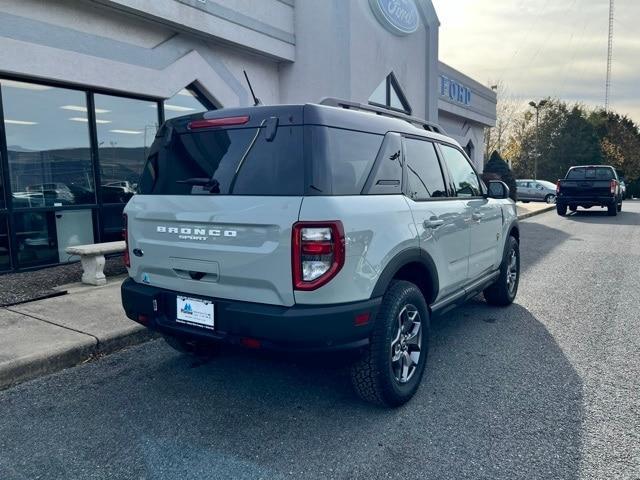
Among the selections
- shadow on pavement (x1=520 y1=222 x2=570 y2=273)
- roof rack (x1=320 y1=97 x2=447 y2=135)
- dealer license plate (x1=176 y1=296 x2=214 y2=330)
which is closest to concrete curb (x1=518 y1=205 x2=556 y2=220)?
shadow on pavement (x1=520 y1=222 x2=570 y2=273)

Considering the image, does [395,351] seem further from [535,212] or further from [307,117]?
[535,212]

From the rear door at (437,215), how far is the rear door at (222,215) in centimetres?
107

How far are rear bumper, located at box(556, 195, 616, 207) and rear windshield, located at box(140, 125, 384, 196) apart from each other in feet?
57.2

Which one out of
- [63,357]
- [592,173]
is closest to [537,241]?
[592,173]

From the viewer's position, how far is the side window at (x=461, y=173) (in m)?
4.36

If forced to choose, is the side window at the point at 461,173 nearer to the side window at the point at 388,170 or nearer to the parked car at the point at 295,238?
the parked car at the point at 295,238

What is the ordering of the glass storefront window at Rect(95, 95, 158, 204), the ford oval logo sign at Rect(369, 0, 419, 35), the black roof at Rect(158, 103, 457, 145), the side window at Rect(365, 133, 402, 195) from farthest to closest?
the ford oval logo sign at Rect(369, 0, 419, 35)
the glass storefront window at Rect(95, 95, 158, 204)
the side window at Rect(365, 133, 402, 195)
the black roof at Rect(158, 103, 457, 145)

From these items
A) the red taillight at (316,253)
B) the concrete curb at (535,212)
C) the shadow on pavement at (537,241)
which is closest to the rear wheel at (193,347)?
the red taillight at (316,253)

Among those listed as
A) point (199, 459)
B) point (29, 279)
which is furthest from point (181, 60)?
point (199, 459)

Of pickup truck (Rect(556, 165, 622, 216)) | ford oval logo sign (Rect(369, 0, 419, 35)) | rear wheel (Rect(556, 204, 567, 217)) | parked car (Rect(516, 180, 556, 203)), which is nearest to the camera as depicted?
ford oval logo sign (Rect(369, 0, 419, 35))

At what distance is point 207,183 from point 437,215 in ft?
5.71

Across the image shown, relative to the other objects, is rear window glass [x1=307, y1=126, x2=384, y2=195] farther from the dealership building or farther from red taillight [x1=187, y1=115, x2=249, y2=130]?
the dealership building

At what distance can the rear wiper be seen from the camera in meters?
3.03

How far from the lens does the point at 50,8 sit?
6.86 metres
